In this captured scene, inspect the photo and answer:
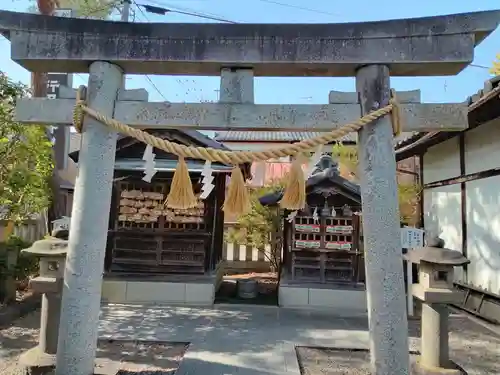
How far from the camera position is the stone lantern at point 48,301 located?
14.3 ft

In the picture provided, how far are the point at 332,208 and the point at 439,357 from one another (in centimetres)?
432

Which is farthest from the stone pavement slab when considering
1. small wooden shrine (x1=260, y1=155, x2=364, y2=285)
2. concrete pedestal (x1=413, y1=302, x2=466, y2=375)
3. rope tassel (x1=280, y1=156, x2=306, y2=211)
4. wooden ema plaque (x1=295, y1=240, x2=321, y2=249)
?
rope tassel (x1=280, y1=156, x2=306, y2=211)

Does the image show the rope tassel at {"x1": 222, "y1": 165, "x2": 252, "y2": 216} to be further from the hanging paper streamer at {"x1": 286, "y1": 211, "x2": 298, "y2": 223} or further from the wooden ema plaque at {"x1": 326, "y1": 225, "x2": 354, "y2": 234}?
the wooden ema plaque at {"x1": 326, "y1": 225, "x2": 354, "y2": 234}

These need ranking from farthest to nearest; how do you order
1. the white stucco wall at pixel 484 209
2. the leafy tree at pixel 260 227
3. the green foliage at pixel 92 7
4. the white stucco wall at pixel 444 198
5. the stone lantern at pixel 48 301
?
the green foliage at pixel 92 7, the leafy tree at pixel 260 227, the white stucco wall at pixel 444 198, the white stucco wall at pixel 484 209, the stone lantern at pixel 48 301

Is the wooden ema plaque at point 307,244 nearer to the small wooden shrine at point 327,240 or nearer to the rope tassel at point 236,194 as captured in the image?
the small wooden shrine at point 327,240

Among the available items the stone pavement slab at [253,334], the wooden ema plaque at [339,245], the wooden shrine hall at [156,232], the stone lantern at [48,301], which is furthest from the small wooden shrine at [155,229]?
the stone lantern at [48,301]

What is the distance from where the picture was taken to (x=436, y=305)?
479 cm

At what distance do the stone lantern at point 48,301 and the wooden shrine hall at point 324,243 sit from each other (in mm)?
4949

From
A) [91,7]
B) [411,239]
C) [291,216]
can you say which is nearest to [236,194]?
[291,216]

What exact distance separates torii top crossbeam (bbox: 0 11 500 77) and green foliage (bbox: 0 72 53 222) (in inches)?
Answer: 129

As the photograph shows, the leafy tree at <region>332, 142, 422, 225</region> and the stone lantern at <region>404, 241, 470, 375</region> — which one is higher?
the leafy tree at <region>332, 142, 422, 225</region>

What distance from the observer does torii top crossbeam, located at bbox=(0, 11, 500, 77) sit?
3.75 metres

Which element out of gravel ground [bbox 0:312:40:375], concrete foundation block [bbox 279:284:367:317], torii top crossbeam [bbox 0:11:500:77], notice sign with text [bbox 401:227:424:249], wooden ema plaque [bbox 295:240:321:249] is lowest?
gravel ground [bbox 0:312:40:375]

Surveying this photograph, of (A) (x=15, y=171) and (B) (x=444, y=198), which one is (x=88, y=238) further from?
(B) (x=444, y=198)
